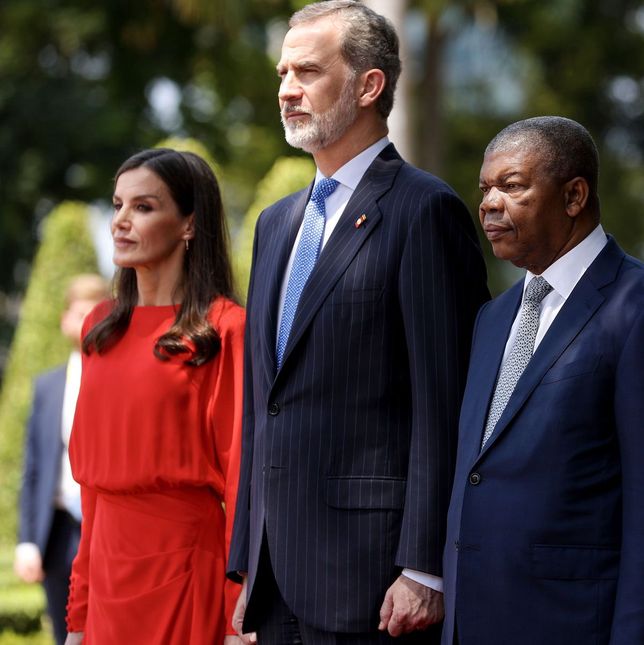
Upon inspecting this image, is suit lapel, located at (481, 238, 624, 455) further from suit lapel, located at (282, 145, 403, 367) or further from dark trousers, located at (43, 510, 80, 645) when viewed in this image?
dark trousers, located at (43, 510, 80, 645)

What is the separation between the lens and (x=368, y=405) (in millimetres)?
3629

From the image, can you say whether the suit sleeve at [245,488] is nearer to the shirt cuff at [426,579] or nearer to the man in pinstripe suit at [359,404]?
the man in pinstripe suit at [359,404]

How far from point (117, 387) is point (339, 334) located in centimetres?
90

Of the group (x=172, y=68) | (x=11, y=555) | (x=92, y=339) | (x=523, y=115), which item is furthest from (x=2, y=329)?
(x=92, y=339)

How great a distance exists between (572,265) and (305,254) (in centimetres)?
91

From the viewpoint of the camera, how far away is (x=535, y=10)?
786 inches

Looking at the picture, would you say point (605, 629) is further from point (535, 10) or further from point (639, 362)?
point (535, 10)

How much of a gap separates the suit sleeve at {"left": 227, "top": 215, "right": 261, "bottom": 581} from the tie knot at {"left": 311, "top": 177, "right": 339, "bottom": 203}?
38 cm

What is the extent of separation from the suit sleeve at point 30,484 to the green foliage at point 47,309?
373cm

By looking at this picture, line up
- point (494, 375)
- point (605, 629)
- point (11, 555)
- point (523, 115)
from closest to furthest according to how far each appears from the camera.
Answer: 1. point (605, 629)
2. point (494, 375)
3. point (11, 555)
4. point (523, 115)

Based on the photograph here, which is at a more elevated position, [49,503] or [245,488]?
[245,488]

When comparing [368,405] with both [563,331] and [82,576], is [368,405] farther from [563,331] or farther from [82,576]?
[82,576]

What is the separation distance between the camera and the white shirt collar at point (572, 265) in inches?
130

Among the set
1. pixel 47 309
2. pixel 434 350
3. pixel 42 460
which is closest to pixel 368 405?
pixel 434 350
